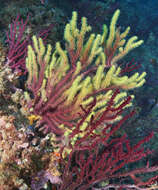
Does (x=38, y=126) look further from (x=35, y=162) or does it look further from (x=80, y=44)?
(x=80, y=44)

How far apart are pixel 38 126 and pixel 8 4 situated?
145 inches

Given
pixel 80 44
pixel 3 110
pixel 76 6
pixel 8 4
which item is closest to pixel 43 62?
pixel 80 44

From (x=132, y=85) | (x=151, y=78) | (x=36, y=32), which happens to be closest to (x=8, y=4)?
(x=36, y=32)

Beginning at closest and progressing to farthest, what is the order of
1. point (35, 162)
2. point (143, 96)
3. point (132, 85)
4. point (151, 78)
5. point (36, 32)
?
point (35, 162) < point (132, 85) < point (36, 32) < point (143, 96) < point (151, 78)

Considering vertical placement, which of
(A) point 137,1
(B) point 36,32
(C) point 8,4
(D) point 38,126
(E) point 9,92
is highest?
(A) point 137,1

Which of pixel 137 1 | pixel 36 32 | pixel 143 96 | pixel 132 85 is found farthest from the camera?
pixel 137 1

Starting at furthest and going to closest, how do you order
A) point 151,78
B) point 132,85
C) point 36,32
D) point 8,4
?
point 151,78, point 8,4, point 36,32, point 132,85

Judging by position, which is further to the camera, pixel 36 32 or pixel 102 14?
pixel 102 14

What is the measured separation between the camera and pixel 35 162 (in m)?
2.13

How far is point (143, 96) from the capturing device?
7074 millimetres

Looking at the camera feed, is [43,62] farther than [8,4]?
No

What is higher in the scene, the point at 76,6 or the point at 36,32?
the point at 76,6

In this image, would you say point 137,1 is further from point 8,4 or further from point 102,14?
point 8,4

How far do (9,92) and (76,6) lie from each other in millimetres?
7063
